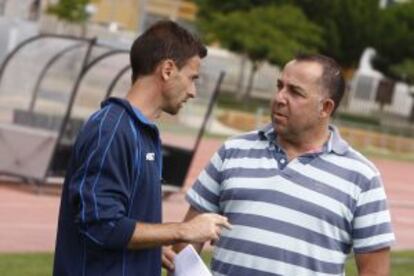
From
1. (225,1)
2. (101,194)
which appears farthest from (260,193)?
(225,1)

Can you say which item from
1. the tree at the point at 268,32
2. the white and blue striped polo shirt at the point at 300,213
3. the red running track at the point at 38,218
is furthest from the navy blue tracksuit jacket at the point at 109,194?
the tree at the point at 268,32

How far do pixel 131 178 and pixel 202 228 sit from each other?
293 millimetres

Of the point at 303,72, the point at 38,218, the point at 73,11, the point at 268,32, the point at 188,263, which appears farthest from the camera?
the point at 73,11

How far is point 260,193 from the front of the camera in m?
4.73

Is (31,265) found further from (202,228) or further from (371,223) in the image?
(202,228)

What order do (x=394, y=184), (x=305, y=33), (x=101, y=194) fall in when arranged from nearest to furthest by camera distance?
(x=101, y=194) → (x=394, y=184) → (x=305, y=33)

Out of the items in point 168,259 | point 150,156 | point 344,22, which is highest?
point 150,156

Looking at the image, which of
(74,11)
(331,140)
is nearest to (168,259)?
Answer: (331,140)

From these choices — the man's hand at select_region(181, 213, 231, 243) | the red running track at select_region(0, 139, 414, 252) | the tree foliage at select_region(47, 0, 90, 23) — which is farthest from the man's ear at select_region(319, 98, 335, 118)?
the tree foliage at select_region(47, 0, 90, 23)

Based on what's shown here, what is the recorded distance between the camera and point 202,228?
4.14 metres

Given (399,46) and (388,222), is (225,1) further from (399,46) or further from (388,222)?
(388,222)

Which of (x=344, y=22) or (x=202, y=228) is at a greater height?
(x=202, y=228)

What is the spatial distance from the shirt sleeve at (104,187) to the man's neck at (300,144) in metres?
0.96

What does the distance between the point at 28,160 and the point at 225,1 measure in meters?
43.1
